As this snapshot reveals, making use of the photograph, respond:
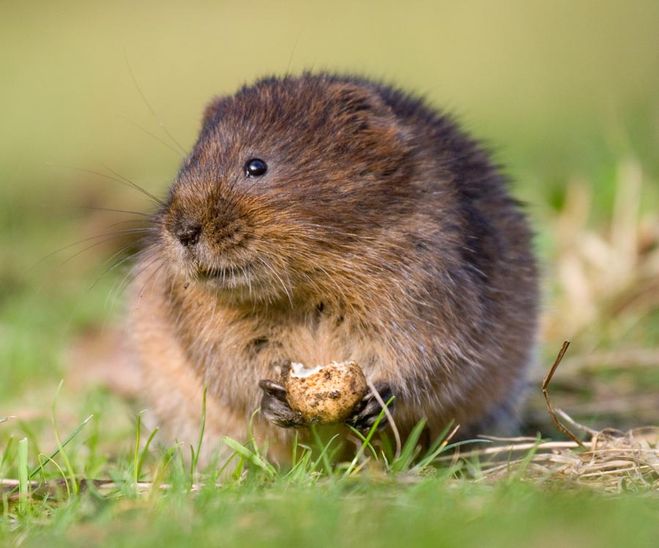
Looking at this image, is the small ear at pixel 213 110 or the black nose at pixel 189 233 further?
the small ear at pixel 213 110

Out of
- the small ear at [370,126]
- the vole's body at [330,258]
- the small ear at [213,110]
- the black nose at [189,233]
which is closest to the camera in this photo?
the black nose at [189,233]

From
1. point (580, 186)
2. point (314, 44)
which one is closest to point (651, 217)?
point (580, 186)

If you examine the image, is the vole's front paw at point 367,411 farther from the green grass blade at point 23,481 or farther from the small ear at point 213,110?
the small ear at point 213,110

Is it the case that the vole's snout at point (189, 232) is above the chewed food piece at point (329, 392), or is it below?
above

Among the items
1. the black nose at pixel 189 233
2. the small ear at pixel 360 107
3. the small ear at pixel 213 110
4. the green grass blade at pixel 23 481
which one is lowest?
the green grass blade at pixel 23 481

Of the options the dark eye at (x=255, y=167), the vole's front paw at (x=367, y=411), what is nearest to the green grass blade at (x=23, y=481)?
the vole's front paw at (x=367, y=411)

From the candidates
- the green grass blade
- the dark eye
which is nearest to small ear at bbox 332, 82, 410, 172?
the dark eye

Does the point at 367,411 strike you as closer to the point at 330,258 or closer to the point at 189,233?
the point at 330,258

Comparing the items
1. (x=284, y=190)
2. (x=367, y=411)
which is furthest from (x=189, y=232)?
(x=367, y=411)
